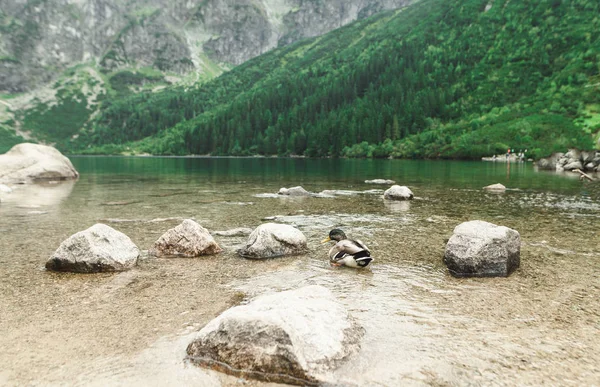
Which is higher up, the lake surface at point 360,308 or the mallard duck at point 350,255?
the mallard duck at point 350,255

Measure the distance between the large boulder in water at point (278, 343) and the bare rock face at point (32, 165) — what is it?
4619cm

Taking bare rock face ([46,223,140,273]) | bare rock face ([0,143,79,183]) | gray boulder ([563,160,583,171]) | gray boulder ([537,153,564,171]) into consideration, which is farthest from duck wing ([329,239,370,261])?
gray boulder ([537,153,564,171])

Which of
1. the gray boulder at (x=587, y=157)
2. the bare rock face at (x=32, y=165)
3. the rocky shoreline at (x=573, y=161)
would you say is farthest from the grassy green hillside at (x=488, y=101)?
the bare rock face at (x=32, y=165)

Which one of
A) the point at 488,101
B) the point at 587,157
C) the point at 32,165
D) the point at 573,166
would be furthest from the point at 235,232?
the point at 488,101

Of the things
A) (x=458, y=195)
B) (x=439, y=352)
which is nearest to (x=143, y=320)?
(x=439, y=352)

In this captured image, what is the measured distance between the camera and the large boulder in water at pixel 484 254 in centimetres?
1067

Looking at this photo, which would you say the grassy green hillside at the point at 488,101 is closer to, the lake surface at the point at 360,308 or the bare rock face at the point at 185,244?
the lake surface at the point at 360,308

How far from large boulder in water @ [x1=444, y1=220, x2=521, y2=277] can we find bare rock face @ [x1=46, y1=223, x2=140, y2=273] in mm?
9970

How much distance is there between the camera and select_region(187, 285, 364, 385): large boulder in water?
5.77 meters

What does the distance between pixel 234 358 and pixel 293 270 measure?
5.45 m

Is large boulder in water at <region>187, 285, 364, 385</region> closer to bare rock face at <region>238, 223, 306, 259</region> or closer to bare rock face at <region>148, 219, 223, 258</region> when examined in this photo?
bare rock face at <region>238, 223, 306, 259</region>

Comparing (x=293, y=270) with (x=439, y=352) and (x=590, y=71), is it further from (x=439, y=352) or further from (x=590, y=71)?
(x=590, y=71)

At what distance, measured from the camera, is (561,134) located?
97.2 metres

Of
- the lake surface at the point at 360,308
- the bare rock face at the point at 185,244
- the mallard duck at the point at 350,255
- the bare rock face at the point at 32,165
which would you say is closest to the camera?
the lake surface at the point at 360,308
